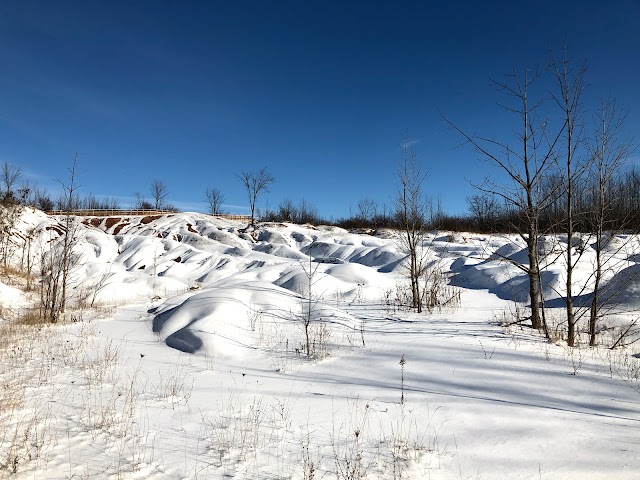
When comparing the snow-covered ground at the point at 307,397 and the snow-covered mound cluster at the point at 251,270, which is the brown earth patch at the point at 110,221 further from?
the snow-covered ground at the point at 307,397

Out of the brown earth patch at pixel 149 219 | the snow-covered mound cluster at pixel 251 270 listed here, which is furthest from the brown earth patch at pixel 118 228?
the brown earth patch at pixel 149 219

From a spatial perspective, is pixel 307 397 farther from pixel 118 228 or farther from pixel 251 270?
pixel 118 228

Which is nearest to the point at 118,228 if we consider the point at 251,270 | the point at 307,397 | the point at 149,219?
the point at 149,219

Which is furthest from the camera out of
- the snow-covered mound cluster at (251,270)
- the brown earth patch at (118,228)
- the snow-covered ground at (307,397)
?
the brown earth patch at (118,228)

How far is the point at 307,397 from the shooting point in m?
3.91

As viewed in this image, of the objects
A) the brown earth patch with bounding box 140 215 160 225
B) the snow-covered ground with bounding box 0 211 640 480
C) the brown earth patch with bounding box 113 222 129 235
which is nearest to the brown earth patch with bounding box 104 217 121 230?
the brown earth patch with bounding box 113 222 129 235

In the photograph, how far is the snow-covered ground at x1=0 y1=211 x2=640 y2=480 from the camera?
2652mm

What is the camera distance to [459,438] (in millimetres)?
2945

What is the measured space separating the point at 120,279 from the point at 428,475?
1546 centimetres

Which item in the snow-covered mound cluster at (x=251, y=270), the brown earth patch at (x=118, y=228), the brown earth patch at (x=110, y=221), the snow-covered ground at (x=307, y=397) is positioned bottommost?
the snow-covered ground at (x=307, y=397)

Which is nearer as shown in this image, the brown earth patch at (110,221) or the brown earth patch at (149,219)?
the brown earth patch at (110,221)

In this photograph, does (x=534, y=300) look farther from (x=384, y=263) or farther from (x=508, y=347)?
(x=384, y=263)

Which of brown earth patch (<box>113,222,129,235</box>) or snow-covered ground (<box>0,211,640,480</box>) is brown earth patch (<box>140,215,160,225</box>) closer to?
brown earth patch (<box>113,222,129,235</box>)

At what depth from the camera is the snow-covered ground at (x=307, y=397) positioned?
2.65 metres
